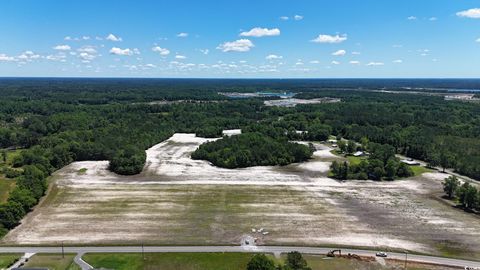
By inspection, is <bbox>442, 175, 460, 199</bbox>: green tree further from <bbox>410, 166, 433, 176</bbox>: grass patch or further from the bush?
the bush

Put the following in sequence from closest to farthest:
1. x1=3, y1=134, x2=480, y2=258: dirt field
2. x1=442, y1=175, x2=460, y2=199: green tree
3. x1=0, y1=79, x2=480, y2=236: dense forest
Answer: x1=3, y1=134, x2=480, y2=258: dirt field → x1=442, y1=175, x2=460, y2=199: green tree → x1=0, y1=79, x2=480, y2=236: dense forest

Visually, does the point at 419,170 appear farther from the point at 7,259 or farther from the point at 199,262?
the point at 7,259

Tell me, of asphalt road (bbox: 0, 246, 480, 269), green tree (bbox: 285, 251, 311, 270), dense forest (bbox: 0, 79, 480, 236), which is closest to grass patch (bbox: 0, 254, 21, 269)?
asphalt road (bbox: 0, 246, 480, 269)

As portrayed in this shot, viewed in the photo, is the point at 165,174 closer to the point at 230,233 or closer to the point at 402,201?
the point at 230,233

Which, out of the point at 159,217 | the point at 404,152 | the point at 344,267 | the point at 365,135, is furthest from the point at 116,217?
the point at 365,135

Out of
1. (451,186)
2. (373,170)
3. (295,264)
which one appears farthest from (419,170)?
(295,264)

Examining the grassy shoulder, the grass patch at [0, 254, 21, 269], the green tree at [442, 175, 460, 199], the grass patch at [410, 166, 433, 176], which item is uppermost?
the green tree at [442, 175, 460, 199]
